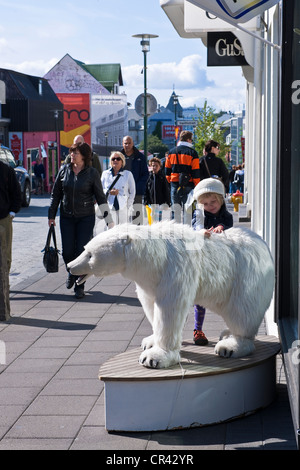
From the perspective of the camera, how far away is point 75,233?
368 inches

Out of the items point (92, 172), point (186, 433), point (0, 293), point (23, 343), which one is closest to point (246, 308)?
point (186, 433)

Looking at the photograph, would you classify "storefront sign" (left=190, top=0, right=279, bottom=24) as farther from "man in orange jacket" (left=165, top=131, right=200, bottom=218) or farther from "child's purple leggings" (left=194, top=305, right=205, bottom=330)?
"man in orange jacket" (left=165, top=131, right=200, bottom=218)

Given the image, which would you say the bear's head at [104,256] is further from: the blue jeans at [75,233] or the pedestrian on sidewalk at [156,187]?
the pedestrian on sidewalk at [156,187]

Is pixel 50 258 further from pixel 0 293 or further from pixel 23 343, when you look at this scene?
pixel 23 343

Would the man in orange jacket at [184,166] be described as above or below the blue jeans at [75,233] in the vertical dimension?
above

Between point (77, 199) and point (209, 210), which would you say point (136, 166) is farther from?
point (209, 210)

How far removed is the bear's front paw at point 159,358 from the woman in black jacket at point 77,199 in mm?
4479

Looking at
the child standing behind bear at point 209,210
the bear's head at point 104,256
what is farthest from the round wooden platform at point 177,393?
the child standing behind bear at point 209,210

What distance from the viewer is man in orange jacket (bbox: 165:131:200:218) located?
13727 millimetres

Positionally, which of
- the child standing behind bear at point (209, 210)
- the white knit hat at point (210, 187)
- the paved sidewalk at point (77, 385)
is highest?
the white knit hat at point (210, 187)

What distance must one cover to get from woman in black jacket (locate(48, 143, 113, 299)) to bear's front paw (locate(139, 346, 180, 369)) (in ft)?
14.7

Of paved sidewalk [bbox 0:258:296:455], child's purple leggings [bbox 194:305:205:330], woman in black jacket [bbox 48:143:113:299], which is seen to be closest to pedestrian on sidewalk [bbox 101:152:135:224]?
woman in black jacket [bbox 48:143:113:299]

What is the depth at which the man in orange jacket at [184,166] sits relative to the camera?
13727 millimetres
